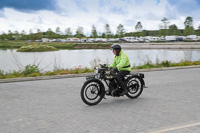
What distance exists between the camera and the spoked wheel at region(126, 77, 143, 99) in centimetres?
675

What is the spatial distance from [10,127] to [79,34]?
107 meters

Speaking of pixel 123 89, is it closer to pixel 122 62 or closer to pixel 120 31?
pixel 122 62

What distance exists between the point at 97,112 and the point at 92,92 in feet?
2.41

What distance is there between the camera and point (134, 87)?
685 cm

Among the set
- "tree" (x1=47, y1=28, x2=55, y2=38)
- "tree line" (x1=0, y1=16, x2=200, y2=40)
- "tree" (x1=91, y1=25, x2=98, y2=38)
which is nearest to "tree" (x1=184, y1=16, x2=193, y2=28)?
"tree line" (x1=0, y1=16, x2=200, y2=40)

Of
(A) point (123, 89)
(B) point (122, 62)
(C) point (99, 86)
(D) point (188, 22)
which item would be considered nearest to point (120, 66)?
(B) point (122, 62)

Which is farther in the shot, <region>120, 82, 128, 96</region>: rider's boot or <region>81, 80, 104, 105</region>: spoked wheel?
<region>120, 82, 128, 96</region>: rider's boot

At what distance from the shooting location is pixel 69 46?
73062mm

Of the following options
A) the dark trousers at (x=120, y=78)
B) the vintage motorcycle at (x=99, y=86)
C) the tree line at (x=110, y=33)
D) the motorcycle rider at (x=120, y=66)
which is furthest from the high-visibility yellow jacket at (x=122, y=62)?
the tree line at (x=110, y=33)

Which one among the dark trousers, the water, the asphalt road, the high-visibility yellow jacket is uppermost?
the water

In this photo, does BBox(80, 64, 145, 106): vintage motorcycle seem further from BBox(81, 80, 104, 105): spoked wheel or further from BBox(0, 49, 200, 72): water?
BBox(0, 49, 200, 72): water

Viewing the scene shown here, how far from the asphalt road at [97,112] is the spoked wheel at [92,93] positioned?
190 mm

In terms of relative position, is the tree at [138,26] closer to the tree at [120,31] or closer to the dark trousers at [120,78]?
the tree at [120,31]

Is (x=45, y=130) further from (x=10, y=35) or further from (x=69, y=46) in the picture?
(x=10, y=35)
